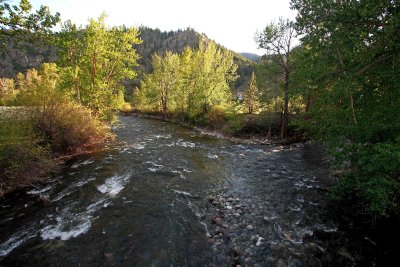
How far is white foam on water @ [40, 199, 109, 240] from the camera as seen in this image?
873cm

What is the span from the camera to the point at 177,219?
32.8ft

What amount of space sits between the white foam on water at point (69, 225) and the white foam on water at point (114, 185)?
179cm

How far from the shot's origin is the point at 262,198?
39.6 ft

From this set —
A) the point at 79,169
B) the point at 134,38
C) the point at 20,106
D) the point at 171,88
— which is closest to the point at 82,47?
the point at 134,38

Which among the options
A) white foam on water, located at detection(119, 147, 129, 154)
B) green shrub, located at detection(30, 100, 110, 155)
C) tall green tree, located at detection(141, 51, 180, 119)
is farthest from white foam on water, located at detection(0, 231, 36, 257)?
tall green tree, located at detection(141, 51, 180, 119)

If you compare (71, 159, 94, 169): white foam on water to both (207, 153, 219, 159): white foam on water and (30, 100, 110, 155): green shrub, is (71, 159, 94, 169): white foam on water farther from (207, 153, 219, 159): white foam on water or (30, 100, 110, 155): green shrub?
(207, 153, 219, 159): white foam on water

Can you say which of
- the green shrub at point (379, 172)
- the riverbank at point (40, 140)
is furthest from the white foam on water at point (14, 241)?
the green shrub at point (379, 172)

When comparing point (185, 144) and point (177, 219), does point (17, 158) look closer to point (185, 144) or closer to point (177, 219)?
point (177, 219)

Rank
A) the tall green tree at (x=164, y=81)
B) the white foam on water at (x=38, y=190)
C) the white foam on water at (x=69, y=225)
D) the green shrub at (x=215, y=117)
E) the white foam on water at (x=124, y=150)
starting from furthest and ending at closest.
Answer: the tall green tree at (x=164, y=81), the green shrub at (x=215, y=117), the white foam on water at (x=124, y=150), the white foam on water at (x=38, y=190), the white foam on water at (x=69, y=225)

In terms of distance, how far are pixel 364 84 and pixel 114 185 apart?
45.1 feet

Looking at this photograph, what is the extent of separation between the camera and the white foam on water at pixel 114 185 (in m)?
12.7

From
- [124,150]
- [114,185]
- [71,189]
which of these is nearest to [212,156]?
[124,150]

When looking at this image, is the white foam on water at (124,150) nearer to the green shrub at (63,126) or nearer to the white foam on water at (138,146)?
the white foam on water at (138,146)

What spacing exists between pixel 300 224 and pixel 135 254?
663 centimetres
